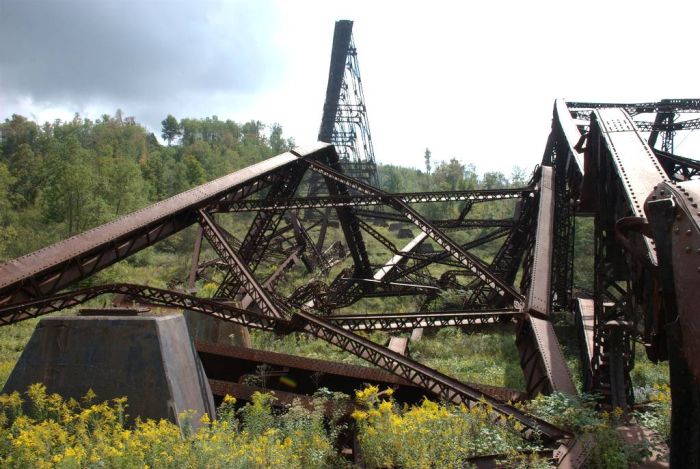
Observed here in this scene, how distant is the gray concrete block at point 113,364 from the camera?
5.99 metres

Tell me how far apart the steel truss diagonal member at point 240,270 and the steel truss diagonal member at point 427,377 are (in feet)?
2.52

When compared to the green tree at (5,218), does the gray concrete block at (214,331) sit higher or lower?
lower

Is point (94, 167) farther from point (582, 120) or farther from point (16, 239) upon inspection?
point (582, 120)

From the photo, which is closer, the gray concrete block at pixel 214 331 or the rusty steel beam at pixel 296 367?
the rusty steel beam at pixel 296 367

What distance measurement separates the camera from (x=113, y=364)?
6.16m

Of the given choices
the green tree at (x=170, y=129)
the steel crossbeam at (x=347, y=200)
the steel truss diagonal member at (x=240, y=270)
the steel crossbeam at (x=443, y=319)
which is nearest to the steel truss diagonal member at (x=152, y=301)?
the steel truss diagonal member at (x=240, y=270)

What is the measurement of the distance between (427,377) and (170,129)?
10807cm

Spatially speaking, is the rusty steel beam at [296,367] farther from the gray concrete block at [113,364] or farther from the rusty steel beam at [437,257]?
the rusty steel beam at [437,257]

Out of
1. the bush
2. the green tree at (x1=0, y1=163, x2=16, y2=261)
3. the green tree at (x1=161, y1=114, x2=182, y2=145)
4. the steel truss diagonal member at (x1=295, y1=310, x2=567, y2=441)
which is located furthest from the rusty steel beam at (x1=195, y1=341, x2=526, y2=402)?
the green tree at (x1=161, y1=114, x2=182, y2=145)

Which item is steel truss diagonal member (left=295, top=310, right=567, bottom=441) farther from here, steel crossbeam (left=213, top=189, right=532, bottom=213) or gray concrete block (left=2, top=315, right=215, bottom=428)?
steel crossbeam (left=213, top=189, right=532, bottom=213)

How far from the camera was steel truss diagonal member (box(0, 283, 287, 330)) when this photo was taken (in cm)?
698

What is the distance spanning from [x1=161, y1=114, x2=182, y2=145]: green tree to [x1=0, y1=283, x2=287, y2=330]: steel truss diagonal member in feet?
340

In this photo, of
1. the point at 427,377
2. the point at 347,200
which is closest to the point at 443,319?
the point at 427,377

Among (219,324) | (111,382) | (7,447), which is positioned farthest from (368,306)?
(7,447)
